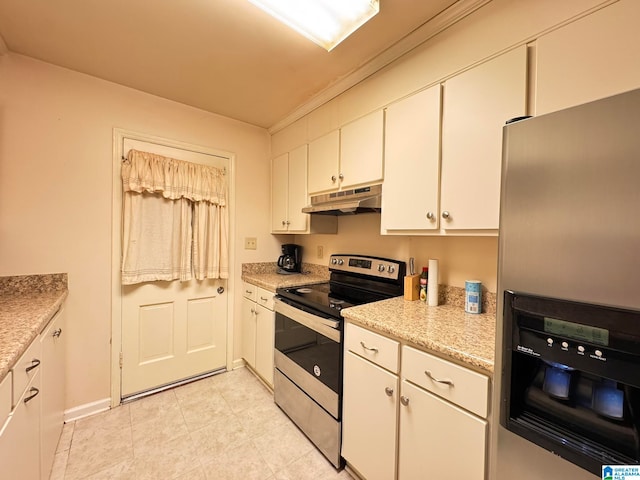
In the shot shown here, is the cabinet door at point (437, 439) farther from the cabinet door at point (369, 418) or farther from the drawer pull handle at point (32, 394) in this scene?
the drawer pull handle at point (32, 394)

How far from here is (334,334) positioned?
148 cm

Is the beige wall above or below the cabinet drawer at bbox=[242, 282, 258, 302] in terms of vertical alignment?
above

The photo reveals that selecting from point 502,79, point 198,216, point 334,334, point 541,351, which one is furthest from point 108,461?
point 502,79

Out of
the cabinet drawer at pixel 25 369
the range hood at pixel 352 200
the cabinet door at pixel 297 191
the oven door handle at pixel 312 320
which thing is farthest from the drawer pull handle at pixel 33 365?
the cabinet door at pixel 297 191

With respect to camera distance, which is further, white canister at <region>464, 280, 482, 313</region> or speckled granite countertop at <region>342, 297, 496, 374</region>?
white canister at <region>464, 280, 482, 313</region>

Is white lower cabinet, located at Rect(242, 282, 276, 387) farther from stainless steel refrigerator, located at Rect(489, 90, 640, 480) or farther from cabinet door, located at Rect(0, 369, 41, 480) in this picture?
stainless steel refrigerator, located at Rect(489, 90, 640, 480)

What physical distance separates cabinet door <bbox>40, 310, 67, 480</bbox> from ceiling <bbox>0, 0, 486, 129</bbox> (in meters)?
1.63

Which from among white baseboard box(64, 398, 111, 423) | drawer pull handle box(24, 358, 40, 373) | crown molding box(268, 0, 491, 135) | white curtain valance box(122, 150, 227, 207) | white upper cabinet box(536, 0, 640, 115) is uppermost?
crown molding box(268, 0, 491, 135)

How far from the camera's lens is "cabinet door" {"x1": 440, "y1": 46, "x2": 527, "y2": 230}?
110 centimetres

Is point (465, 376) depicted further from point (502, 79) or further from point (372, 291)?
point (502, 79)

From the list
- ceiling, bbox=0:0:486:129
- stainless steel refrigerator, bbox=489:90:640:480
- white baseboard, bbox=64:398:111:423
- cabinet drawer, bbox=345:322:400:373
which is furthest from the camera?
white baseboard, bbox=64:398:111:423

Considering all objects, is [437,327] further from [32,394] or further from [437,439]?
[32,394]

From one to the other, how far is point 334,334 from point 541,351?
38.7 inches

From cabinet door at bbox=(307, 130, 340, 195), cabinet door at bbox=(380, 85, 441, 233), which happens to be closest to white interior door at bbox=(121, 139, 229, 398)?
cabinet door at bbox=(307, 130, 340, 195)
